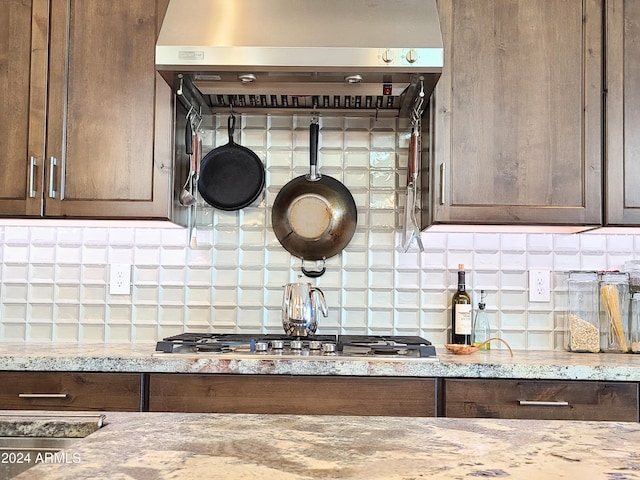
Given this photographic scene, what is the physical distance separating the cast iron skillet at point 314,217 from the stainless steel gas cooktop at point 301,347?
1.35ft

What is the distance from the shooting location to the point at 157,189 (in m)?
2.31

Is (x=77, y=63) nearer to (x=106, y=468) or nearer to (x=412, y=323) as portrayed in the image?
(x=412, y=323)

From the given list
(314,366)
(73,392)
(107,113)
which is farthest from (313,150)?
(73,392)

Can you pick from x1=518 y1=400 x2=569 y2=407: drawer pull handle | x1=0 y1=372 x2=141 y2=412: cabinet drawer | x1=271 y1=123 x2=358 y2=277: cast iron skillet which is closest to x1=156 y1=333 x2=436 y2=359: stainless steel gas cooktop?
x1=0 y1=372 x2=141 y2=412: cabinet drawer

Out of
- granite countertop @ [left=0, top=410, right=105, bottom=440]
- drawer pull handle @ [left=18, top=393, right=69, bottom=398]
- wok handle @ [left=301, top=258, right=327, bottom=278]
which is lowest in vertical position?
drawer pull handle @ [left=18, top=393, right=69, bottom=398]

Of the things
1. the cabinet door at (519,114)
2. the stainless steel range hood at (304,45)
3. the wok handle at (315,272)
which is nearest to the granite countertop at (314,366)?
the cabinet door at (519,114)

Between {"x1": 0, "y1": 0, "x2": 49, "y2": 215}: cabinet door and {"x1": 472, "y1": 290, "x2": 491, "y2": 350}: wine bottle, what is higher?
{"x1": 0, "y1": 0, "x2": 49, "y2": 215}: cabinet door

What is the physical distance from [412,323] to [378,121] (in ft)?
2.66

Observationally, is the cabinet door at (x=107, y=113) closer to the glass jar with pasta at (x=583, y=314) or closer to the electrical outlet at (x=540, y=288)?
the electrical outlet at (x=540, y=288)

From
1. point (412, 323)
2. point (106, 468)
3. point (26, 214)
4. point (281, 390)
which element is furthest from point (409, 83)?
point (106, 468)

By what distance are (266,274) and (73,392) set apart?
0.87 m

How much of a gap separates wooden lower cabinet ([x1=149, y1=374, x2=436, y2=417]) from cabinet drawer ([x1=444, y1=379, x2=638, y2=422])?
0.31 feet

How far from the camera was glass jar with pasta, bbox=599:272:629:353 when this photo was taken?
2.41m

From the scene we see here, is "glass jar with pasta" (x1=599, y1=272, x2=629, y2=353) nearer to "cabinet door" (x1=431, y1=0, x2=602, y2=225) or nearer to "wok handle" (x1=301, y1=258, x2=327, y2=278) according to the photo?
"cabinet door" (x1=431, y1=0, x2=602, y2=225)
